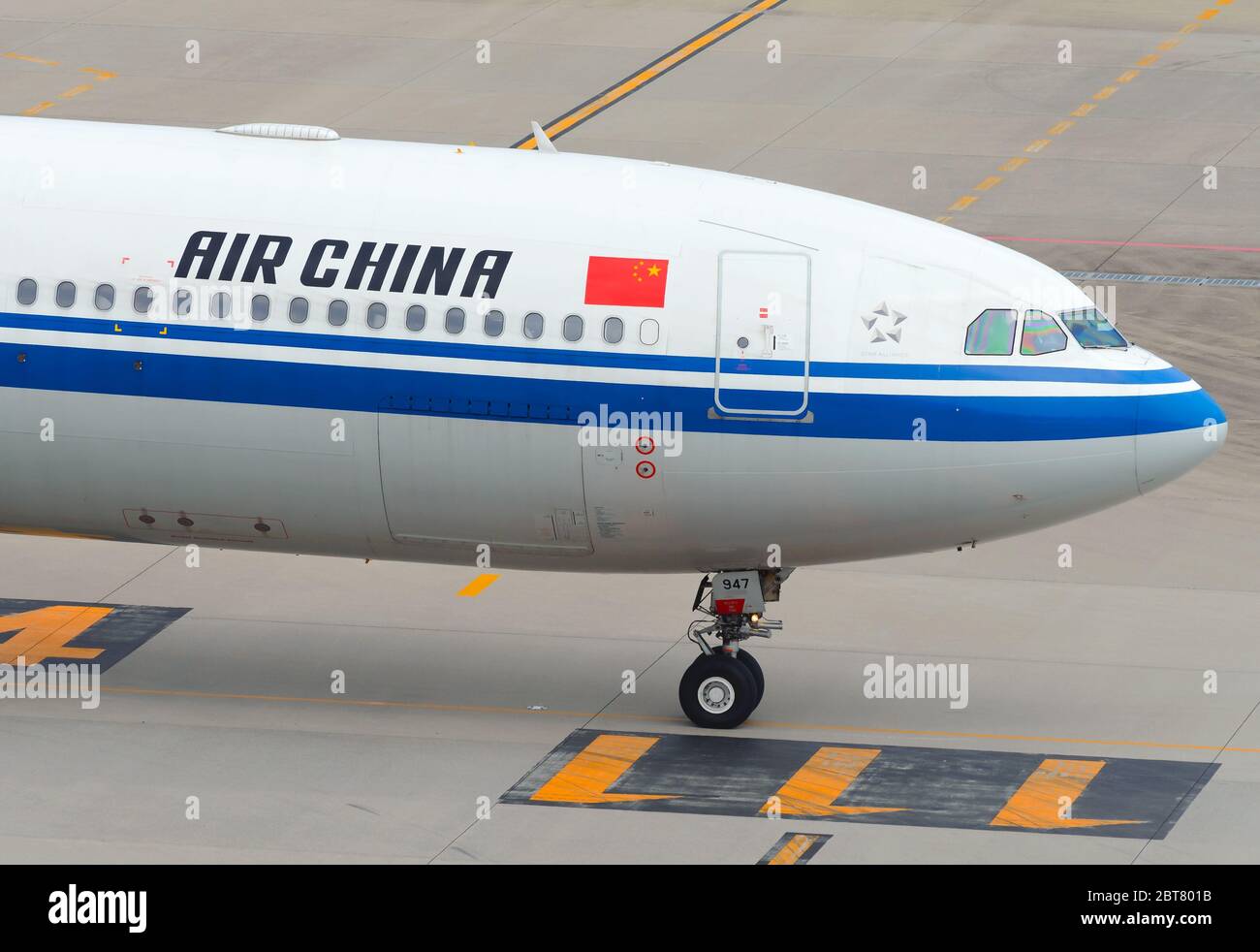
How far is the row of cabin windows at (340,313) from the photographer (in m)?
21.3

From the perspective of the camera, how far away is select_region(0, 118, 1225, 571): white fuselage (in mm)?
21172

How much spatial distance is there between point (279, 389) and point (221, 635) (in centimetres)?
451

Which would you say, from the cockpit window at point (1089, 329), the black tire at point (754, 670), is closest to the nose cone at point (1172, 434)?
the cockpit window at point (1089, 329)

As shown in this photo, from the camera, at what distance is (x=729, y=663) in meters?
22.5

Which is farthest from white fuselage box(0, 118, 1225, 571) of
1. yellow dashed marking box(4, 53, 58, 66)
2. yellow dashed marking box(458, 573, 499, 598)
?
yellow dashed marking box(4, 53, 58, 66)

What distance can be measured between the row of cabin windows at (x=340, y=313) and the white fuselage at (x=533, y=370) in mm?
35

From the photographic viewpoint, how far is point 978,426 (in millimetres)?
21078

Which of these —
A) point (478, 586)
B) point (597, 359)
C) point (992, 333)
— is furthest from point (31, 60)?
point (992, 333)

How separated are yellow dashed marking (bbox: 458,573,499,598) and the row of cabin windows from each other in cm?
558

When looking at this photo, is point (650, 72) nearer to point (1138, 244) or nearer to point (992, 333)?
point (1138, 244)

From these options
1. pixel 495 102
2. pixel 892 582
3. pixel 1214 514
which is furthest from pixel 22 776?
pixel 495 102

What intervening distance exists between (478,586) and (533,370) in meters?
5.79

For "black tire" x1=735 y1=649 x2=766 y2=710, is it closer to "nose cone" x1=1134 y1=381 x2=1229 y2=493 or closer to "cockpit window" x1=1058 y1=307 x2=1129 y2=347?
"nose cone" x1=1134 y1=381 x2=1229 y2=493

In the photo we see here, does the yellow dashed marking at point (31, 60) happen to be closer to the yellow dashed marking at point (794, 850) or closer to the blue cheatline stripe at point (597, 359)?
the blue cheatline stripe at point (597, 359)
